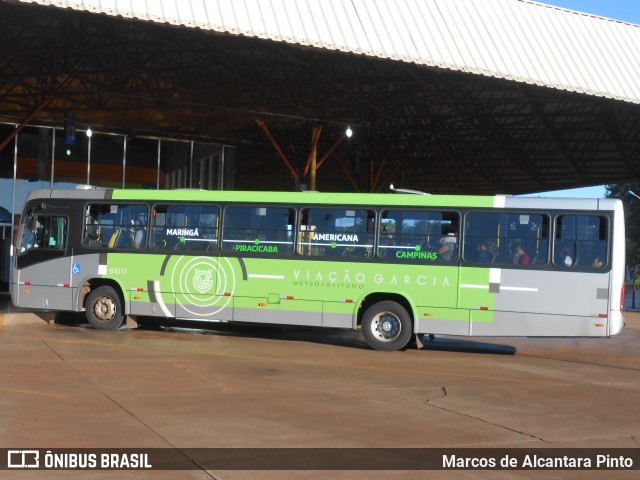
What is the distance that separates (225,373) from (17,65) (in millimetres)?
19995

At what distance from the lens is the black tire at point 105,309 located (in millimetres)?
19047

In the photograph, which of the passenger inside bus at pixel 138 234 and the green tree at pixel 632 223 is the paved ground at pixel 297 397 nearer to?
the passenger inside bus at pixel 138 234

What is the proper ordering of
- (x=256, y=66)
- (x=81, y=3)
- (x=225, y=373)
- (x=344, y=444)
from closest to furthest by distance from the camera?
1. (x=344, y=444)
2. (x=225, y=373)
3. (x=81, y=3)
4. (x=256, y=66)

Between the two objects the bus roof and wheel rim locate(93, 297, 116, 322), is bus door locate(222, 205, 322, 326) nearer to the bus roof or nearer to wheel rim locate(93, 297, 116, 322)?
the bus roof

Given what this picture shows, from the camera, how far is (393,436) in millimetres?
8617

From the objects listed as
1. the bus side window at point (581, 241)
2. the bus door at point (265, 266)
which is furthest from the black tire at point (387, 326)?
the bus side window at point (581, 241)

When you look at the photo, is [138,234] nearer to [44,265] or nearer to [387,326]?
[44,265]

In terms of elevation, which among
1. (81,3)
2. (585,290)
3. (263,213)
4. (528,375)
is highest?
(81,3)

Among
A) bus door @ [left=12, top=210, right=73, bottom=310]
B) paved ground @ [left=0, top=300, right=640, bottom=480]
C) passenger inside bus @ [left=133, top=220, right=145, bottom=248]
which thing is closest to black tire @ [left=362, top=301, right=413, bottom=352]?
paved ground @ [left=0, top=300, right=640, bottom=480]

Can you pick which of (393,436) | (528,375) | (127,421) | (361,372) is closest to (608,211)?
(528,375)

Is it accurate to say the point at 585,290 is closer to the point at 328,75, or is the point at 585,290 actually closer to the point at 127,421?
the point at 127,421

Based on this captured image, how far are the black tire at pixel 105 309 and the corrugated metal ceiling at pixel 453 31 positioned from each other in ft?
20.6

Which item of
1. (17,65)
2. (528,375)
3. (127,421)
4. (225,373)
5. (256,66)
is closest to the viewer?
(127,421)

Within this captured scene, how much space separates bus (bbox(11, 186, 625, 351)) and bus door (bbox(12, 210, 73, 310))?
1.3 inches
